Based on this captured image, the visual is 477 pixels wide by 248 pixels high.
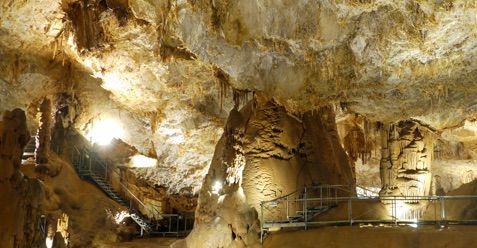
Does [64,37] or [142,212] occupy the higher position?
[64,37]

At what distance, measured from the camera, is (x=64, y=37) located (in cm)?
2108

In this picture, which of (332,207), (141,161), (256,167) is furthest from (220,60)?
(141,161)

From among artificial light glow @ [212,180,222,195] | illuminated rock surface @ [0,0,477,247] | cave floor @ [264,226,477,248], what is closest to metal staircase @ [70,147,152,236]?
illuminated rock surface @ [0,0,477,247]

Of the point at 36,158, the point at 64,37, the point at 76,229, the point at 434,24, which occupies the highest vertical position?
the point at 64,37

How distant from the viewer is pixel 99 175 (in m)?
25.4

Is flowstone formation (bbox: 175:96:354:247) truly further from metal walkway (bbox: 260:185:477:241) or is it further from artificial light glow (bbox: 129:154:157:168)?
artificial light glow (bbox: 129:154:157:168)

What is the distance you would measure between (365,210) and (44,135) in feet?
41.1

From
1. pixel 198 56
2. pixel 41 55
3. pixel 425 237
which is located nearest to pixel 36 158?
pixel 41 55

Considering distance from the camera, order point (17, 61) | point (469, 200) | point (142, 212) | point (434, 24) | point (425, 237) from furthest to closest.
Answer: point (142, 212) < point (17, 61) < point (469, 200) < point (434, 24) < point (425, 237)

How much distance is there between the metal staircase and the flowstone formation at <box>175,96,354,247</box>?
7.55 m

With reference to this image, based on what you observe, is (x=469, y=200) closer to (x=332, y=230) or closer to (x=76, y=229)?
(x=332, y=230)

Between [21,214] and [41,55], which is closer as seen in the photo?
[21,214]

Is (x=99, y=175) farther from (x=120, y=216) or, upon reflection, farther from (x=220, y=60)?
(x=220, y=60)

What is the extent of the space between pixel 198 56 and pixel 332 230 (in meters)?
6.91
